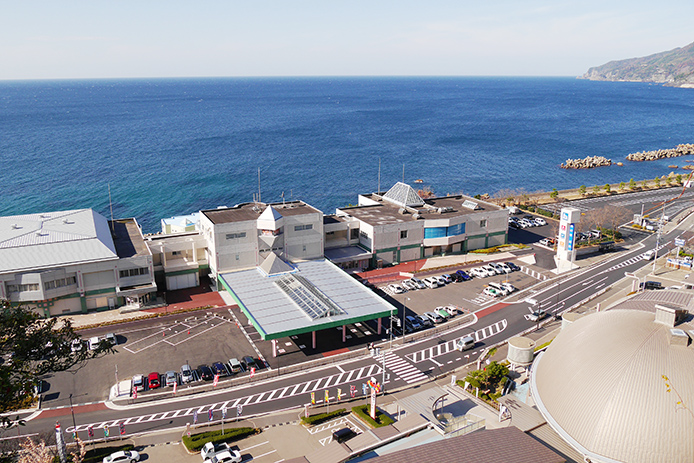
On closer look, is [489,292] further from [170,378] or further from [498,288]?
[170,378]

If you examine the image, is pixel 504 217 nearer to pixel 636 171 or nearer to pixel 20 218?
pixel 20 218

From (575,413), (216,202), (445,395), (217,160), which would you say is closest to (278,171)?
(217,160)

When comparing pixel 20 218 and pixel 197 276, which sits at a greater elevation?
pixel 20 218

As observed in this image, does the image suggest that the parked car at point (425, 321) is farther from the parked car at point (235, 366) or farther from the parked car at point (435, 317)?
the parked car at point (235, 366)

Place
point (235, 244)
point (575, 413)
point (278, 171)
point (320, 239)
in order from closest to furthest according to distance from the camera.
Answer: point (575, 413) → point (235, 244) → point (320, 239) → point (278, 171)

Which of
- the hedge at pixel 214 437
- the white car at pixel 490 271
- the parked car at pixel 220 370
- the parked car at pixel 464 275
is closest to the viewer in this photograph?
the hedge at pixel 214 437

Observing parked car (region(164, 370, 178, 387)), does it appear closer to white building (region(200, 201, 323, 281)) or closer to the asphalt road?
the asphalt road

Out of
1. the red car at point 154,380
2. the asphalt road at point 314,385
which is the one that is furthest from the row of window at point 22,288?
the red car at point 154,380
